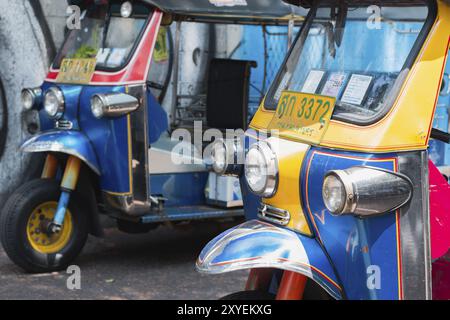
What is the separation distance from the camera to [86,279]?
227 inches

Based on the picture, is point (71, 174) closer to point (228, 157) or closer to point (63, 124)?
point (63, 124)

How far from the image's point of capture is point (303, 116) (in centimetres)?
343

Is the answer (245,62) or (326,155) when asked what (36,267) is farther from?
(326,155)

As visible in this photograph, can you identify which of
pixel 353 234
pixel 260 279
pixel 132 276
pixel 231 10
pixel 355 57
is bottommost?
pixel 132 276

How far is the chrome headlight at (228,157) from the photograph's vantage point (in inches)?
136

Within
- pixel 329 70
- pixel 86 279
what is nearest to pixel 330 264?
pixel 329 70

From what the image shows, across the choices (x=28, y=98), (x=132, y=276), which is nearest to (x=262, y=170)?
(x=132, y=276)

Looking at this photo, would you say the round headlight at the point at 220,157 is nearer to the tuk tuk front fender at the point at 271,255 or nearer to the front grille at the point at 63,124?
the tuk tuk front fender at the point at 271,255

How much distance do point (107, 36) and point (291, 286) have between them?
3.38 m

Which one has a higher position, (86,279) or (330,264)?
(330,264)

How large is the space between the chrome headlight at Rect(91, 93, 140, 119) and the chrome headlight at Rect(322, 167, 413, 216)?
2887 mm

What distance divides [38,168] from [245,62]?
6.68 ft

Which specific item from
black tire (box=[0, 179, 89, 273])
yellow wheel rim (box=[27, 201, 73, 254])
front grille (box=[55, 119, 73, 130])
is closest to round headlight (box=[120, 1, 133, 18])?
front grille (box=[55, 119, 73, 130])
